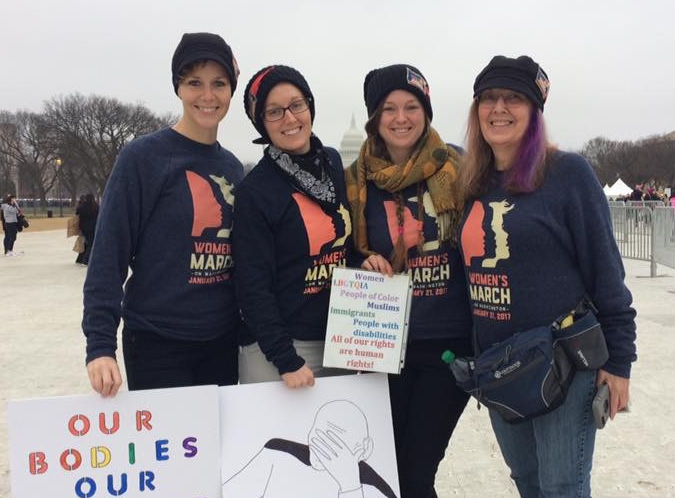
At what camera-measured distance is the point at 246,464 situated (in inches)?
92.5

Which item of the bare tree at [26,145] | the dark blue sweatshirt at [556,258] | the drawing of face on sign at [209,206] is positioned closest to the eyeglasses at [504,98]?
the dark blue sweatshirt at [556,258]

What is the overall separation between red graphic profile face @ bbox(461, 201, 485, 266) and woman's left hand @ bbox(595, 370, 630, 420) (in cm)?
63

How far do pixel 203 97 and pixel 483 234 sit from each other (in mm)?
1261

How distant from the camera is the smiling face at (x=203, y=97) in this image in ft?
7.83

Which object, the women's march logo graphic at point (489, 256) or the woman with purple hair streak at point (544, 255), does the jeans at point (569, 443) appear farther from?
the women's march logo graphic at point (489, 256)

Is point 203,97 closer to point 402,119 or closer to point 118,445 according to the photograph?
point 402,119

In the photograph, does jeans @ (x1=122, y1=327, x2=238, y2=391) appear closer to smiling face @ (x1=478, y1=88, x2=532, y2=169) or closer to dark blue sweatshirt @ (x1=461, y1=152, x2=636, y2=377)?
dark blue sweatshirt @ (x1=461, y1=152, x2=636, y2=377)

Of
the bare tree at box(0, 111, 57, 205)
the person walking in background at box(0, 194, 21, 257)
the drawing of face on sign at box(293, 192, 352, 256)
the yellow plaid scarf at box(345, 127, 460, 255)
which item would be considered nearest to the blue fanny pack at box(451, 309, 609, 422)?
the yellow plaid scarf at box(345, 127, 460, 255)

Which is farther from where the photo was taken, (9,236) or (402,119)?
(9,236)

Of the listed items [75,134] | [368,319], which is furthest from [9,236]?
[75,134]

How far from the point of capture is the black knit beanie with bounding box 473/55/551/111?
2164mm

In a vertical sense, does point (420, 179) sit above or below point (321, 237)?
above

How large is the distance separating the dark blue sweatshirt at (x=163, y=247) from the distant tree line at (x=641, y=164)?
64.3m

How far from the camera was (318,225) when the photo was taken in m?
2.37
